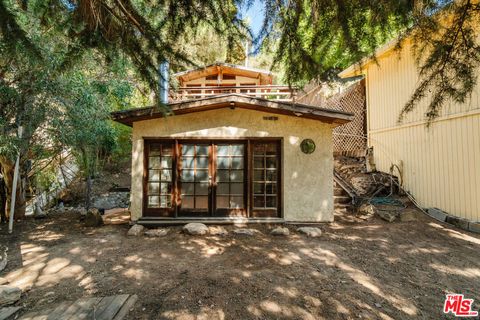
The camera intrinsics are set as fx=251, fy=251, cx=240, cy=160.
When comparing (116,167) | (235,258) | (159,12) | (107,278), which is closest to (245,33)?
→ (159,12)

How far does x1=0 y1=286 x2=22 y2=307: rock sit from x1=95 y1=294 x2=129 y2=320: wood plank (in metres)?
1.11

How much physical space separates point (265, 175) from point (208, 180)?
52.9 inches

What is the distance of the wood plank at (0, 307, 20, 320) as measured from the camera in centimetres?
248

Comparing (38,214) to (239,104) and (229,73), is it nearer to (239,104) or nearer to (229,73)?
(239,104)

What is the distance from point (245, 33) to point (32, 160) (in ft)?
22.8

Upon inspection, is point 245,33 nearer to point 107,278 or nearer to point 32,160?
point 107,278

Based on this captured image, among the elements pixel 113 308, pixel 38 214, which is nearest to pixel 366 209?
pixel 113 308

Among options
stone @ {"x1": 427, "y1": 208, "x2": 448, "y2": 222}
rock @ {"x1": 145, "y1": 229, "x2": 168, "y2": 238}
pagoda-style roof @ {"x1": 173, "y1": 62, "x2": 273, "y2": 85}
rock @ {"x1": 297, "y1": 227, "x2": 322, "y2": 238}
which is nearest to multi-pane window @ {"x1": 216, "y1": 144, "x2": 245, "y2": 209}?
rock @ {"x1": 145, "y1": 229, "x2": 168, "y2": 238}

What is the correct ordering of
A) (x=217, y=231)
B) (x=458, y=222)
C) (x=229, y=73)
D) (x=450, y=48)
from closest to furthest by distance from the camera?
(x=450, y=48) → (x=217, y=231) → (x=458, y=222) → (x=229, y=73)

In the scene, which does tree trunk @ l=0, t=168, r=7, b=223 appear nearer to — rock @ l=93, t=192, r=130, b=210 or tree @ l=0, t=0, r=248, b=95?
rock @ l=93, t=192, r=130, b=210

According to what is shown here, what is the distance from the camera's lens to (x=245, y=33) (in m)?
2.39

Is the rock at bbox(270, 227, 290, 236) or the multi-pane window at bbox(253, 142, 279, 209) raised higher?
the multi-pane window at bbox(253, 142, 279, 209)

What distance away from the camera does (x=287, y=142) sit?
5836 mm

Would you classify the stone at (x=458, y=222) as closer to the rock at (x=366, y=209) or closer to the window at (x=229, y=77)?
the rock at (x=366, y=209)
